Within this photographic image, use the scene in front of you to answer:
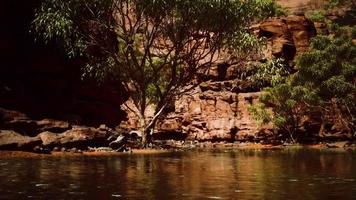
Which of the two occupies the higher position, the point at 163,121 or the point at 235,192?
the point at 163,121

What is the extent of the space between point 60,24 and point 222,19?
11.3m

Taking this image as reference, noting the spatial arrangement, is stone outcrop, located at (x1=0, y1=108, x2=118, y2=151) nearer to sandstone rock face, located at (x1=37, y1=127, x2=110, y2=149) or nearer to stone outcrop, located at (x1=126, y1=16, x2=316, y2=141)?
sandstone rock face, located at (x1=37, y1=127, x2=110, y2=149)

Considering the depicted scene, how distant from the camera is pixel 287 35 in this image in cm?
6003

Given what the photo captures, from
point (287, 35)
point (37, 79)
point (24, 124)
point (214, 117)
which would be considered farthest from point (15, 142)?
point (287, 35)

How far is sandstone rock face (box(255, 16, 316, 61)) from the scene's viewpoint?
5975 centimetres

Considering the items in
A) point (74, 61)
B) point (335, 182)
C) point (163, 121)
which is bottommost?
point (335, 182)

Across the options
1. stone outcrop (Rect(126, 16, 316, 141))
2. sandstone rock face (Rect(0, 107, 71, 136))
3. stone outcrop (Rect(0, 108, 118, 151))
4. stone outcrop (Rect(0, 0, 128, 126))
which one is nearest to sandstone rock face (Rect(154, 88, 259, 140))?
stone outcrop (Rect(126, 16, 316, 141))

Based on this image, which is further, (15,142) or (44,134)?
(44,134)

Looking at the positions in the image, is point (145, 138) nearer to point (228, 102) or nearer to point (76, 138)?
point (76, 138)

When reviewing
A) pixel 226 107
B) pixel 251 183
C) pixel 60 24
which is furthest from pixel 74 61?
pixel 251 183

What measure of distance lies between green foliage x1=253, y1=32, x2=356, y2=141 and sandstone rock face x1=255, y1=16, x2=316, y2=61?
11.5m

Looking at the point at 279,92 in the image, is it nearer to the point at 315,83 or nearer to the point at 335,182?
the point at 315,83

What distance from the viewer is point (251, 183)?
31.8ft

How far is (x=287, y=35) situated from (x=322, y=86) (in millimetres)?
18905
